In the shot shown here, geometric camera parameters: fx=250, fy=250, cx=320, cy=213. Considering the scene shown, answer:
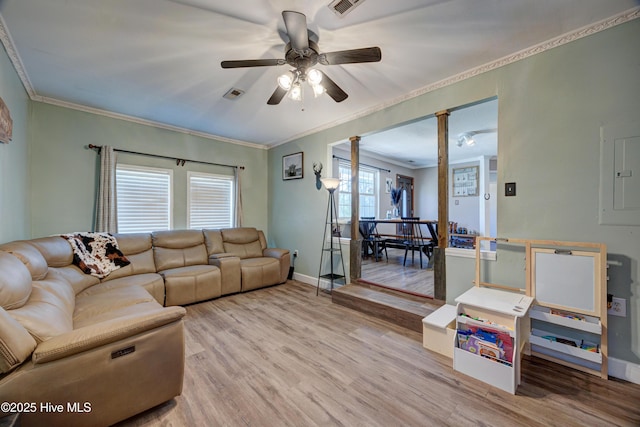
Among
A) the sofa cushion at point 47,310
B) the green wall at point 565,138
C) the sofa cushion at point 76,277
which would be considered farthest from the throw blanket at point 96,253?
the green wall at point 565,138

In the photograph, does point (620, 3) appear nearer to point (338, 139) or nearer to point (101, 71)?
point (338, 139)

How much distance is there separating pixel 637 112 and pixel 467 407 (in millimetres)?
2384

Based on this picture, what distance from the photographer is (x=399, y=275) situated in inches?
165

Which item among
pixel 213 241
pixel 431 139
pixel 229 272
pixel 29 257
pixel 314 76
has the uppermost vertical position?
pixel 431 139

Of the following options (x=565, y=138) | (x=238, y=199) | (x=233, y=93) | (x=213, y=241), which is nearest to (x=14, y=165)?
(x=233, y=93)

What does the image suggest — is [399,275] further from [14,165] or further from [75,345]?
[14,165]

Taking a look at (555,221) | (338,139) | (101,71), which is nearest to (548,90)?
(555,221)

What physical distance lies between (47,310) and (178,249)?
95.5 inches

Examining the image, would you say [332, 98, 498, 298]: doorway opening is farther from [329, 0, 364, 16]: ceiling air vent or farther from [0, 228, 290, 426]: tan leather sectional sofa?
[0, 228, 290, 426]: tan leather sectional sofa

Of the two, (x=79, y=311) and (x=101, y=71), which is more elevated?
(x=101, y=71)

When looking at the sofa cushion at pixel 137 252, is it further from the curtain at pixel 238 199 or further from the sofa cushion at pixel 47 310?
the curtain at pixel 238 199

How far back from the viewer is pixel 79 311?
205 cm

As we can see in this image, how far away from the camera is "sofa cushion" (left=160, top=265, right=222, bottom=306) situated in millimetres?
3242

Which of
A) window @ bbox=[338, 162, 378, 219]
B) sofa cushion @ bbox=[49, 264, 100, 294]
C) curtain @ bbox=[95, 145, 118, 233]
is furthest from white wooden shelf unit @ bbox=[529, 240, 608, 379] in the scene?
curtain @ bbox=[95, 145, 118, 233]
